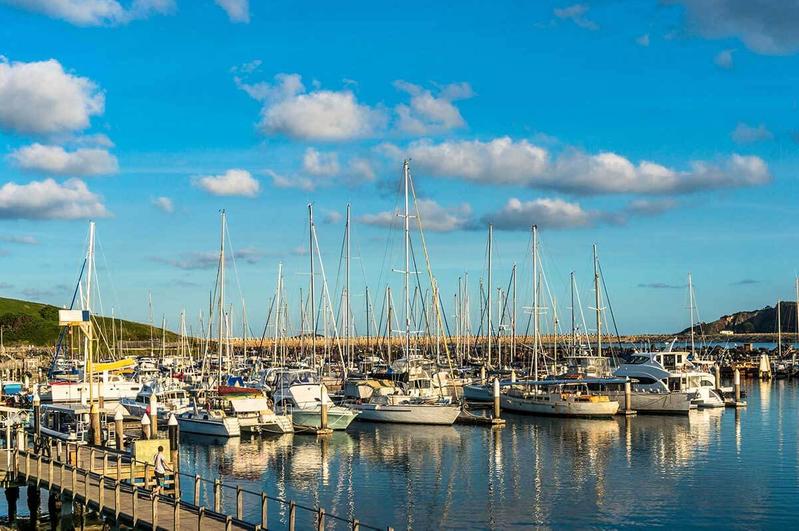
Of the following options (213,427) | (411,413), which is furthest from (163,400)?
(411,413)

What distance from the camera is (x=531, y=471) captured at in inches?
1996

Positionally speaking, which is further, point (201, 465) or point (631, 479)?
point (201, 465)

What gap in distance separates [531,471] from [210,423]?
23.5 m

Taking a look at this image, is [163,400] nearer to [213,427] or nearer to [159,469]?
[213,427]

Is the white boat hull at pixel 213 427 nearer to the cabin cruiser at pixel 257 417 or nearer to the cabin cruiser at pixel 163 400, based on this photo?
the cabin cruiser at pixel 257 417

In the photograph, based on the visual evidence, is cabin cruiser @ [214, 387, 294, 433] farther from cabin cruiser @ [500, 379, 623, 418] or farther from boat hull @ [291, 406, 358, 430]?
cabin cruiser @ [500, 379, 623, 418]

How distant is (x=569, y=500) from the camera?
4281 centimetres

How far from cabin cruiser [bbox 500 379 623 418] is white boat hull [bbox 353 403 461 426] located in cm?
1118

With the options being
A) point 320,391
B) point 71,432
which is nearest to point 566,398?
point 320,391

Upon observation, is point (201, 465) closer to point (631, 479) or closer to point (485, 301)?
point (631, 479)

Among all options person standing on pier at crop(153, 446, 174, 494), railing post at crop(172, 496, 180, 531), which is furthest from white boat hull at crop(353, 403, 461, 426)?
railing post at crop(172, 496, 180, 531)

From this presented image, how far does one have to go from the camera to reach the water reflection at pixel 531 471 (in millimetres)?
40250

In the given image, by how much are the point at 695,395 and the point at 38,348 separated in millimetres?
136071

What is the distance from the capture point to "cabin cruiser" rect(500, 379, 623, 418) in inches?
2945
